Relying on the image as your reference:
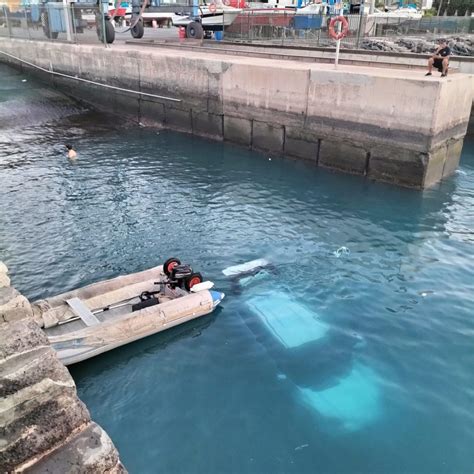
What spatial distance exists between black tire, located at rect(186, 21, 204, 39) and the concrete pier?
6.19 m

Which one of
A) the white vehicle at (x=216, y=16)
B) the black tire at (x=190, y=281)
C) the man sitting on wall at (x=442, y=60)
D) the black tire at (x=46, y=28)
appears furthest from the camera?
the white vehicle at (x=216, y=16)

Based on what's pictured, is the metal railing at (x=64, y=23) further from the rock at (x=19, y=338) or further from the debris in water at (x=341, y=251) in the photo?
the rock at (x=19, y=338)

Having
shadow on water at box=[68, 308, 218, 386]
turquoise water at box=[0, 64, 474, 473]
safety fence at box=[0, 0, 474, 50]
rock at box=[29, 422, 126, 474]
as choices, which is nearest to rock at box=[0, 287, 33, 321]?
rock at box=[29, 422, 126, 474]

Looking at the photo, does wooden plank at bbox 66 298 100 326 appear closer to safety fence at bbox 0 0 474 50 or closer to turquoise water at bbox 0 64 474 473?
turquoise water at bbox 0 64 474 473

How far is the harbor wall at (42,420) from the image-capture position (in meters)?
3.49

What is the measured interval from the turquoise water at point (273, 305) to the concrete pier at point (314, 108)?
828 millimetres

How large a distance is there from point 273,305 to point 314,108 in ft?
30.5

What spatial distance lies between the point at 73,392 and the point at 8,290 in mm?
1487

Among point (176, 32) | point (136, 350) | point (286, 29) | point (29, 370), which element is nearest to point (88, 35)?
point (176, 32)

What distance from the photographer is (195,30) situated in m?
27.9

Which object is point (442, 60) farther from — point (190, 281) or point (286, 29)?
point (286, 29)

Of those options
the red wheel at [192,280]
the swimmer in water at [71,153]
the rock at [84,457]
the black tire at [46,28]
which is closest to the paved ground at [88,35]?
the black tire at [46,28]

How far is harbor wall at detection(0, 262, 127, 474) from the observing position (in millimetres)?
3486

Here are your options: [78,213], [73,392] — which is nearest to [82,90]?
[78,213]
